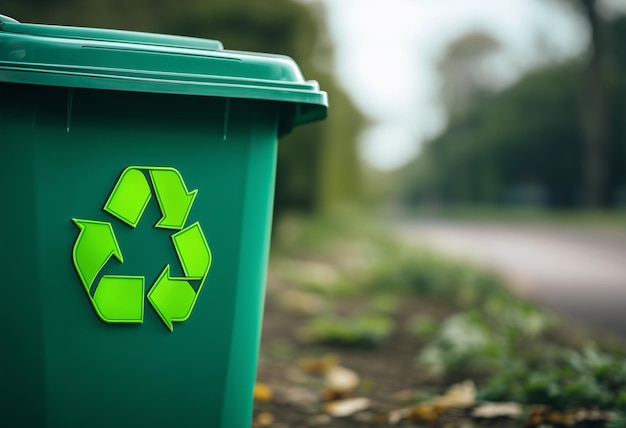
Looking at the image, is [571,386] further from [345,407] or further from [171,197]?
[171,197]

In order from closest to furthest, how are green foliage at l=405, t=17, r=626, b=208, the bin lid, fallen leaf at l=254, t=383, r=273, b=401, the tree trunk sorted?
1. the bin lid
2. fallen leaf at l=254, t=383, r=273, b=401
3. the tree trunk
4. green foliage at l=405, t=17, r=626, b=208

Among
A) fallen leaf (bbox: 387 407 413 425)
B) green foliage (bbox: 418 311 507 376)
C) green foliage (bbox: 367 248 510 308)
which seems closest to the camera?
fallen leaf (bbox: 387 407 413 425)

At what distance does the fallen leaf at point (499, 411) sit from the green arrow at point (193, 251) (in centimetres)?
146

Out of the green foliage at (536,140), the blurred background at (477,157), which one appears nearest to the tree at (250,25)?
the blurred background at (477,157)

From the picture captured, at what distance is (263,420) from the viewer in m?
2.94

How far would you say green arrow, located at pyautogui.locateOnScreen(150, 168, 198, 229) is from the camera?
85.7 inches

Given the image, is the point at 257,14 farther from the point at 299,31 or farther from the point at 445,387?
the point at 445,387

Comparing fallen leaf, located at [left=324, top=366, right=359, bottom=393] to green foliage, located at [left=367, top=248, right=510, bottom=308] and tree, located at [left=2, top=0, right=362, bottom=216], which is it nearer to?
green foliage, located at [left=367, top=248, right=510, bottom=308]

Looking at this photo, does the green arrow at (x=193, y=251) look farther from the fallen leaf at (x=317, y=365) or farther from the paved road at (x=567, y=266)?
the paved road at (x=567, y=266)

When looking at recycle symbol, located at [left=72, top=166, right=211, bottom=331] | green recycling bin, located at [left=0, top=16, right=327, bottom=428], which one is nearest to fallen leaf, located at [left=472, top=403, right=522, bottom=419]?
green recycling bin, located at [left=0, top=16, right=327, bottom=428]

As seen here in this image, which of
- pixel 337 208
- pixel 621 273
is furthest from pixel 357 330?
pixel 337 208

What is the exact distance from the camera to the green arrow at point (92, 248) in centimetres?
210

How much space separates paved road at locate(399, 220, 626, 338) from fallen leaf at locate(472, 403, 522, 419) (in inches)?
109

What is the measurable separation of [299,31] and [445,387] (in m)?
6.07
